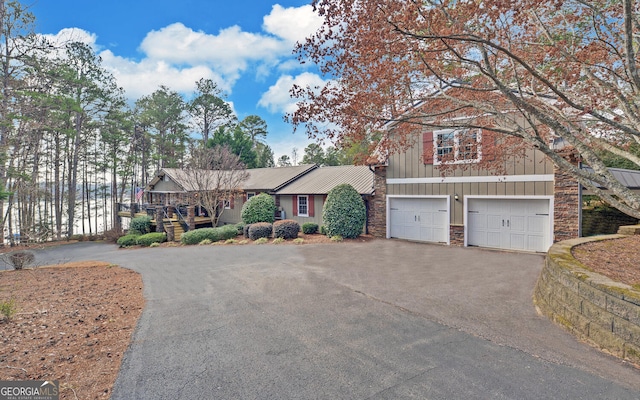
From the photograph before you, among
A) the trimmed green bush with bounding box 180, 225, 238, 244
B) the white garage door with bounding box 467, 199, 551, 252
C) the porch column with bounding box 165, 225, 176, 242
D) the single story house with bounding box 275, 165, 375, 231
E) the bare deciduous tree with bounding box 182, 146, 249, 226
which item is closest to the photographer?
the white garage door with bounding box 467, 199, 551, 252

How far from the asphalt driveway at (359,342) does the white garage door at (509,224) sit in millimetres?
3477

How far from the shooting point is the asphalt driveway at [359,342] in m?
3.24

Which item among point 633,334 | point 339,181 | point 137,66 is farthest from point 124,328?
point 137,66

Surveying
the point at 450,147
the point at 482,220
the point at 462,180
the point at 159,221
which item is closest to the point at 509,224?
the point at 482,220

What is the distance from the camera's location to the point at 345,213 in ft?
48.2

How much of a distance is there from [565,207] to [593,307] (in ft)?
25.4

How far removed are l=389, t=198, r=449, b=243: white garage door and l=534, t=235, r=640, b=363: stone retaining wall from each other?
7637 millimetres

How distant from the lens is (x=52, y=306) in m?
6.03

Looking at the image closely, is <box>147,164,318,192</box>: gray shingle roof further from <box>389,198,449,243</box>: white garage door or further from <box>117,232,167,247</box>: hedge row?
<box>389,198,449,243</box>: white garage door

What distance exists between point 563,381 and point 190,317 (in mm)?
5344

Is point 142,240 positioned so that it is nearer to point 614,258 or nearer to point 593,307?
point 593,307

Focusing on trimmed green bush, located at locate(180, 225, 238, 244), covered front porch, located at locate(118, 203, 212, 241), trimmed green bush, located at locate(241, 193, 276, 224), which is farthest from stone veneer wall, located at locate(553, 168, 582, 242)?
covered front porch, located at locate(118, 203, 212, 241)

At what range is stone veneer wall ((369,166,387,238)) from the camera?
14.6m

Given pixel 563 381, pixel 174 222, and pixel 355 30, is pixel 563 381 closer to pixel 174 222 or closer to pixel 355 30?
pixel 355 30
